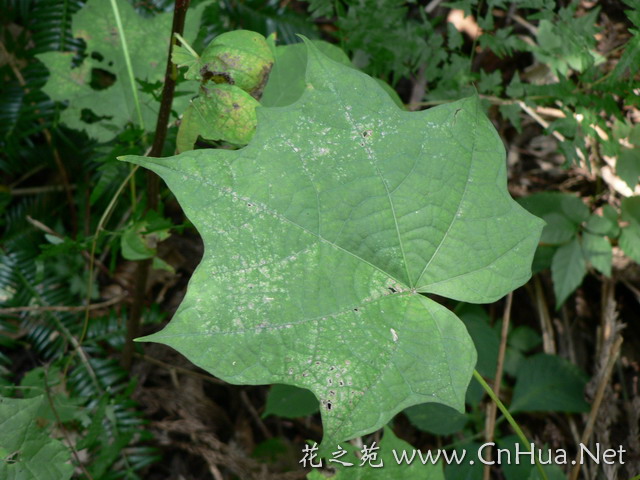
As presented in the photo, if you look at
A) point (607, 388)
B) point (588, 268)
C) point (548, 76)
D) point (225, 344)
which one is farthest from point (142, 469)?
point (548, 76)

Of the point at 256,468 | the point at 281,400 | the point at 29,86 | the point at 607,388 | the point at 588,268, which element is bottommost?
the point at 256,468

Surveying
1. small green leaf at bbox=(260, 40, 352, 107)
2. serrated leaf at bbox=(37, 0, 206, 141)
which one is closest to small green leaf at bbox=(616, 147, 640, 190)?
small green leaf at bbox=(260, 40, 352, 107)

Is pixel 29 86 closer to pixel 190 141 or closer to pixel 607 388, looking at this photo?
pixel 190 141

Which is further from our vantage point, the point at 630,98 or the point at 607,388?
the point at 607,388

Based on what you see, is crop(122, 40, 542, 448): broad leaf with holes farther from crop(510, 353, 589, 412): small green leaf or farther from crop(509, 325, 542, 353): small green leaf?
crop(509, 325, 542, 353): small green leaf

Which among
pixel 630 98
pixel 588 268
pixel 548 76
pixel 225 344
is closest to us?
pixel 225 344

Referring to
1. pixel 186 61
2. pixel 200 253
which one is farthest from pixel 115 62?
pixel 200 253
